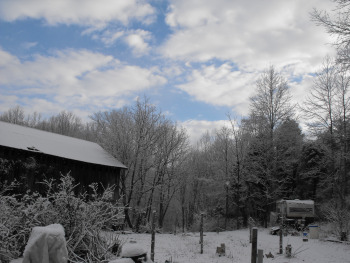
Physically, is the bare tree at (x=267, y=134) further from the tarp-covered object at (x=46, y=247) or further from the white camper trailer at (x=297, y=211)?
the tarp-covered object at (x=46, y=247)

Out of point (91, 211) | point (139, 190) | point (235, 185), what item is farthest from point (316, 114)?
point (91, 211)

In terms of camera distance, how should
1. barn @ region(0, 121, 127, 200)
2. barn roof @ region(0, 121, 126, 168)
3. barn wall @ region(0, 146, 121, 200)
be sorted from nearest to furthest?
barn wall @ region(0, 146, 121, 200) < barn @ region(0, 121, 127, 200) < barn roof @ region(0, 121, 126, 168)

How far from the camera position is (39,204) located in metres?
8.14

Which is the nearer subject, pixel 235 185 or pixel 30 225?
pixel 30 225

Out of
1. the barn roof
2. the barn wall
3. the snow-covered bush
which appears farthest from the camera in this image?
the barn roof

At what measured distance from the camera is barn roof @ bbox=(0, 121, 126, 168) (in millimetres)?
16578

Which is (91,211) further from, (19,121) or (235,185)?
(19,121)

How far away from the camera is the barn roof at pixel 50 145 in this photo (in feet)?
54.4

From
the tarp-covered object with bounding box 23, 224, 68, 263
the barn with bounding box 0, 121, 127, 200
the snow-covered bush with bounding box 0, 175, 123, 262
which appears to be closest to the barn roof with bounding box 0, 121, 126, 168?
the barn with bounding box 0, 121, 127, 200

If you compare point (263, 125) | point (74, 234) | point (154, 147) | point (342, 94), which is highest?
point (342, 94)

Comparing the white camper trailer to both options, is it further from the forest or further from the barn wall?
the barn wall

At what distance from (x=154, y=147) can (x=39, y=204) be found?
20.7 metres

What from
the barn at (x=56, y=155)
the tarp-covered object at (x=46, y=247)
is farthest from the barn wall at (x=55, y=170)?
the tarp-covered object at (x=46, y=247)

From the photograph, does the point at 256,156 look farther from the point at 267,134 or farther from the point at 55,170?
the point at 55,170
